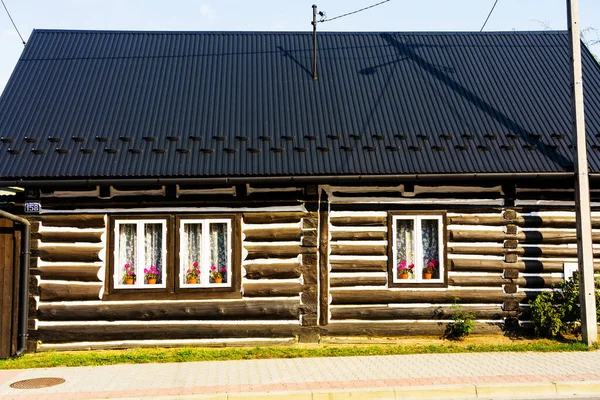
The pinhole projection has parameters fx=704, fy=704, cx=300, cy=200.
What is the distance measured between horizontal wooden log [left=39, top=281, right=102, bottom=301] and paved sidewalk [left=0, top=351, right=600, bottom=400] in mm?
1785

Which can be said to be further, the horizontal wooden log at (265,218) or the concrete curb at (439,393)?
the horizontal wooden log at (265,218)

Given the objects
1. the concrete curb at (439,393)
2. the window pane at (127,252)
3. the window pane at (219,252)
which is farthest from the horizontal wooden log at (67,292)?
the concrete curb at (439,393)

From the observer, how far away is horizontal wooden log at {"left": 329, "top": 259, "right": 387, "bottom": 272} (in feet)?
41.2

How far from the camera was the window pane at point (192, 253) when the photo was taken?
12.4 m

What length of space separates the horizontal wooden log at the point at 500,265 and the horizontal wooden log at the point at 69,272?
636 centimetres

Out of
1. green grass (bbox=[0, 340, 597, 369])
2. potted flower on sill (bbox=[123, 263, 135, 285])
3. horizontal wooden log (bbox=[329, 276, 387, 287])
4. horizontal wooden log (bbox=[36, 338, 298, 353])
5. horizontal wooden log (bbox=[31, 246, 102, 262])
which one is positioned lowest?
green grass (bbox=[0, 340, 597, 369])

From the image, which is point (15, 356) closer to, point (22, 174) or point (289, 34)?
point (22, 174)

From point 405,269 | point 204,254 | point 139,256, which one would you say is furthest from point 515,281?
point 139,256

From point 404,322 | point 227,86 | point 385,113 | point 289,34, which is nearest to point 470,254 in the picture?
point 404,322

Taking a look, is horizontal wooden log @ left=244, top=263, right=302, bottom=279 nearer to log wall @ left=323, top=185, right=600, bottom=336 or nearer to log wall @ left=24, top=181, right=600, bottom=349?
log wall @ left=24, top=181, right=600, bottom=349

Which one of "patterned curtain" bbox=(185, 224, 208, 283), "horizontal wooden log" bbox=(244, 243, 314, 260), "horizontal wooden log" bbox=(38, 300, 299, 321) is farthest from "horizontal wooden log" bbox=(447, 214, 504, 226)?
"patterned curtain" bbox=(185, 224, 208, 283)

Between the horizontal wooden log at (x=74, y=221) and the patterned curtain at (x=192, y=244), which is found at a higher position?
the horizontal wooden log at (x=74, y=221)

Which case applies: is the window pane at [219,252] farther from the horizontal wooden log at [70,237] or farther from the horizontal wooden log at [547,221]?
the horizontal wooden log at [547,221]

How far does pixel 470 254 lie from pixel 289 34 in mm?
7422
